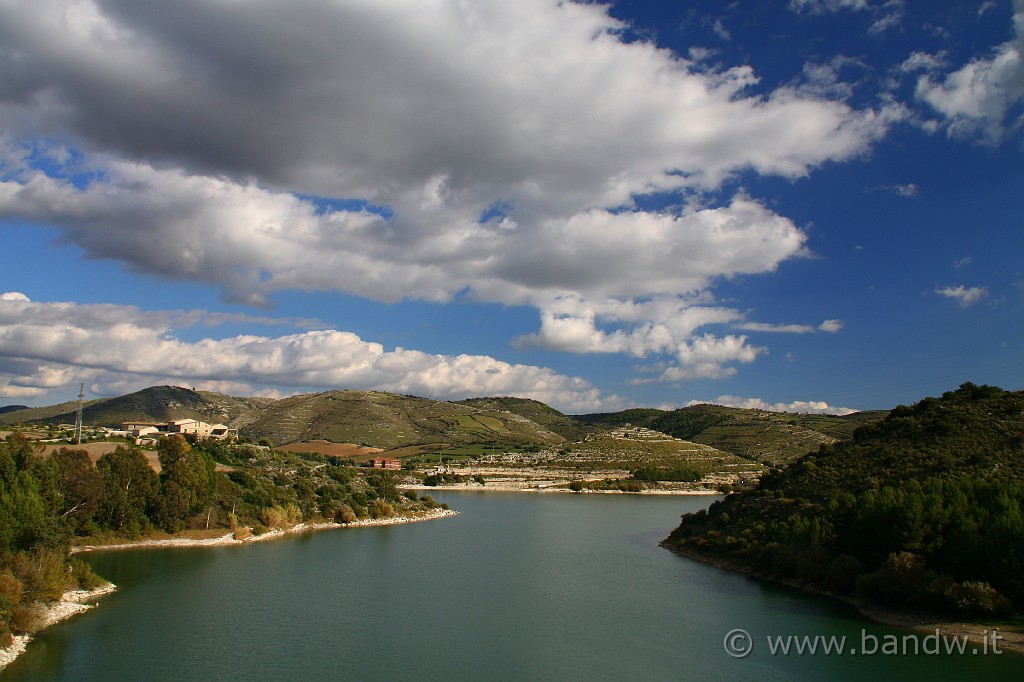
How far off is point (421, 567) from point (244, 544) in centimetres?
1838

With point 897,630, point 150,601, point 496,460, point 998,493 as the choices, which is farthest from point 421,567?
point 496,460

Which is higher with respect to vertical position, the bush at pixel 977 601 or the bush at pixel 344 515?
the bush at pixel 977 601

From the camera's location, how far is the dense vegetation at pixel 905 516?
31.4m

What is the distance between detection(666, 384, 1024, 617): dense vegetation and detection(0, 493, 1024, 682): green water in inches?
110

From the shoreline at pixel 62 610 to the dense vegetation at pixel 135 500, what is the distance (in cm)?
42

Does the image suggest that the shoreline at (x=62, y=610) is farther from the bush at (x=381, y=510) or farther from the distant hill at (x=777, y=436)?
the distant hill at (x=777, y=436)

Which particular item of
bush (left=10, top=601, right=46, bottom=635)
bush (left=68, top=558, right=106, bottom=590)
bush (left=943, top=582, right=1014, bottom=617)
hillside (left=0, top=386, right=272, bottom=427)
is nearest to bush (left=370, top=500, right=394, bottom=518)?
bush (left=68, top=558, right=106, bottom=590)

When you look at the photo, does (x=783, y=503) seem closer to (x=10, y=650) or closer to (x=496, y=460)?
(x=10, y=650)

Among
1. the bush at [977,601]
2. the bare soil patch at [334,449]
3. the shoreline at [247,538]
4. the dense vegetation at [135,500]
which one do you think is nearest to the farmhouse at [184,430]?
the dense vegetation at [135,500]

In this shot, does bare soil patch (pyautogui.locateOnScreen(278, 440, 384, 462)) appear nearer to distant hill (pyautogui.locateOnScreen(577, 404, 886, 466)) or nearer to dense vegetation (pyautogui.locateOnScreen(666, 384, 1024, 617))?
distant hill (pyautogui.locateOnScreen(577, 404, 886, 466))

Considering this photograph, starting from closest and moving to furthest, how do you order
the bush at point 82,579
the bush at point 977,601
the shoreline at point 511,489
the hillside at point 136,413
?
the bush at point 977,601, the bush at point 82,579, the shoreline at point 511,489, the hillside at point 136,413

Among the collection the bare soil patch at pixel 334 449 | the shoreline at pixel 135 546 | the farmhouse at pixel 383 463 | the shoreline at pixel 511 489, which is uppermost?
the bare soil patch at pixel 334 449

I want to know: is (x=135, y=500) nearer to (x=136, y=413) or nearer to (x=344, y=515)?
(x=344, y=515)

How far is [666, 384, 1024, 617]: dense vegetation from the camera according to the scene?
3139 cm
